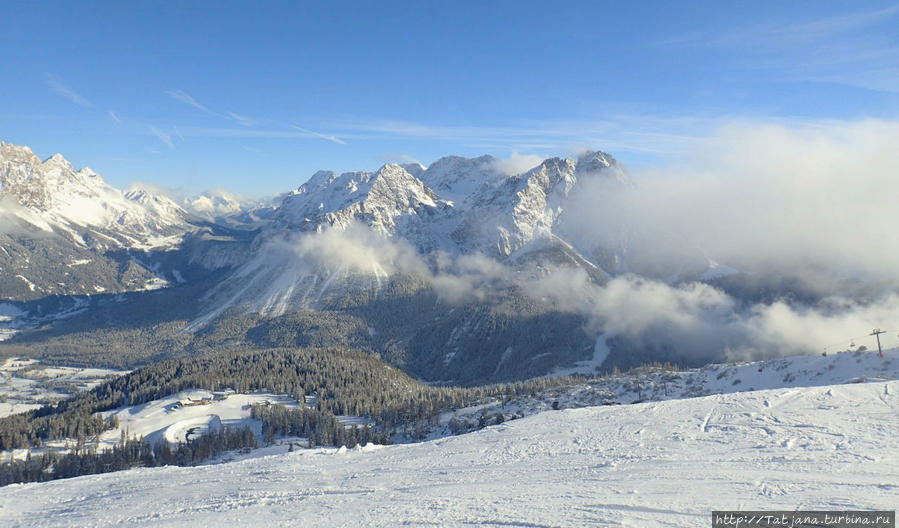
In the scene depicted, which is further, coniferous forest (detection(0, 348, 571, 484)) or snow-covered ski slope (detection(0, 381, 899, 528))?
coniferous forest (detection(0, 348, 571, 484))

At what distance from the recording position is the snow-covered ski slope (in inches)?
894

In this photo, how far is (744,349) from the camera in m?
179

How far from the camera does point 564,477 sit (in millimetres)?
27625

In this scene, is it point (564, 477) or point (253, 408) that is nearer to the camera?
point (564, 477)

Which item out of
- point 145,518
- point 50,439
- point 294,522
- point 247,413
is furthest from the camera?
point 247,413

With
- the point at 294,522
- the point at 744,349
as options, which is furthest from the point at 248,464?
the point at 744,349

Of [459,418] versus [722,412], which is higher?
[722,412]

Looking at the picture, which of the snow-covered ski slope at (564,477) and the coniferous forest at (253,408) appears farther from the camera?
the coniferous forest at (253,408)

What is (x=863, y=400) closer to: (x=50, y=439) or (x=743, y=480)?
A: (x=743, y=480)

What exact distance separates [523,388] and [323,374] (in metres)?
54.3

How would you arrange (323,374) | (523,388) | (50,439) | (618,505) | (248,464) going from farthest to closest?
(323,374), (523,388), (50,439), (248,464), (618,505)

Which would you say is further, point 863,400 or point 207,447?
point 207,447

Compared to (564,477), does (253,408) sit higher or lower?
lower

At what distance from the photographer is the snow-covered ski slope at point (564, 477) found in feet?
74.5
